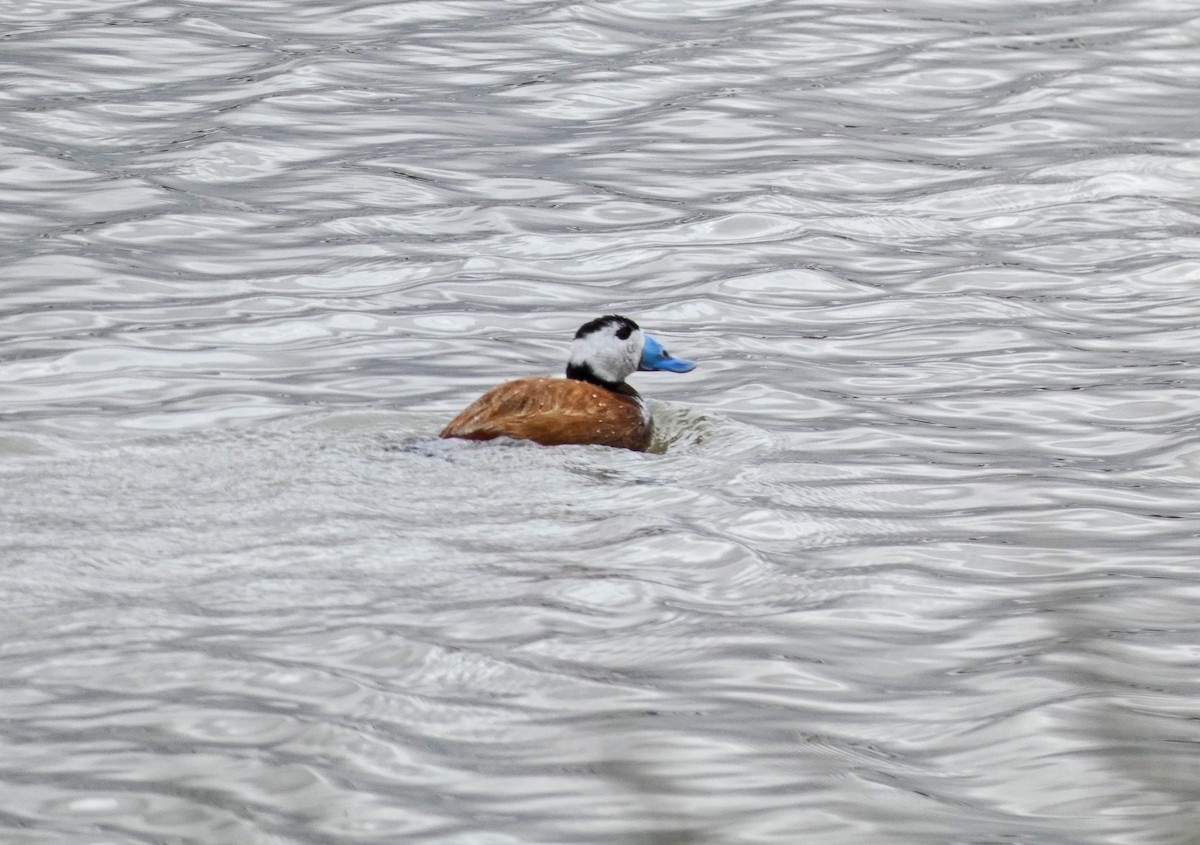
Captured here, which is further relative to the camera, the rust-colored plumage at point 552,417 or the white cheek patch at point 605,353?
the white cheek patch at point 605,353

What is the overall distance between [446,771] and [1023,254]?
8.24 m

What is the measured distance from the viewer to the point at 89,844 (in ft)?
14.6

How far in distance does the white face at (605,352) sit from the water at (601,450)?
373 mm

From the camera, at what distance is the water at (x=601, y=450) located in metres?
4.98

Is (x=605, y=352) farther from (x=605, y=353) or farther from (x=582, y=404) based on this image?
(x=582, y=404)

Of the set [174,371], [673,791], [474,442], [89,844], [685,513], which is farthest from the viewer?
[174,371]

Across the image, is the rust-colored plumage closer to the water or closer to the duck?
the duck

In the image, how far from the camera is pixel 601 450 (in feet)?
28.1

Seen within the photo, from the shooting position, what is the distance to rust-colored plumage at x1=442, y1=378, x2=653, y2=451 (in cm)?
845

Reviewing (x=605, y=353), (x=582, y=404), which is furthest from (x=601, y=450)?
(x=605, y=353)

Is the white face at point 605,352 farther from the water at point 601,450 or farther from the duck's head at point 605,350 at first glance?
the water at point 601,450

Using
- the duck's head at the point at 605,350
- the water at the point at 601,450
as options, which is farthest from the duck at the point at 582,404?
the water at the point at 601,450

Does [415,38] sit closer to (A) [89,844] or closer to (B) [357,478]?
(B) [357,478]

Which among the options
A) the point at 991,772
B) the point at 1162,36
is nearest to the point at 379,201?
the point at 1162,36
